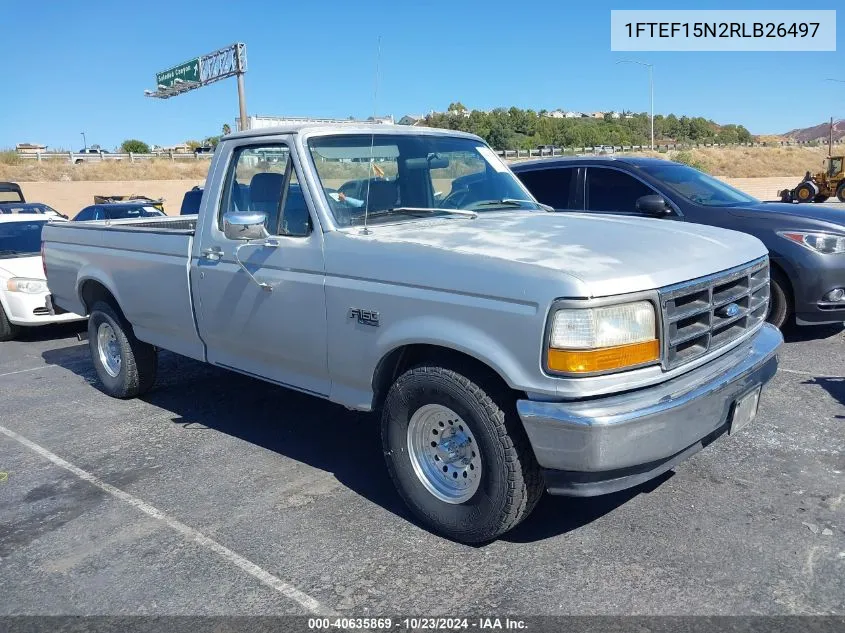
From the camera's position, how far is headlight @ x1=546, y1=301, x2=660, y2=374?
3051 millimetres

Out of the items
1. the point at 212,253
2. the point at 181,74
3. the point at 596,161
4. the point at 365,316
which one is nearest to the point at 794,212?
the point at 596,161

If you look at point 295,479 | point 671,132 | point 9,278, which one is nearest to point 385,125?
point 295,479

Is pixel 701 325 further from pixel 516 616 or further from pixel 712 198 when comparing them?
pixel 712 198

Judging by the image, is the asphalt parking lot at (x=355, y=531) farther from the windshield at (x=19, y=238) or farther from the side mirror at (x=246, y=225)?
the windshield at (x=19, y=238)

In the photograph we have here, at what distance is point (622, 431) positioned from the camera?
304cm

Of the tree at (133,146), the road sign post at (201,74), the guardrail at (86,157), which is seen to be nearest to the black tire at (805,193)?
the road sign post at (201,74)

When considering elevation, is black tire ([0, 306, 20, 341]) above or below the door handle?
below

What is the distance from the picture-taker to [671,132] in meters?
98.4

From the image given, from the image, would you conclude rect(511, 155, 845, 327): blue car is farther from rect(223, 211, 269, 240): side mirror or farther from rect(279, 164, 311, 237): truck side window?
rect(223, 211, 269, 240): side mirror

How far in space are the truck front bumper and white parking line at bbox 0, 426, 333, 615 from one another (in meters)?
1.18

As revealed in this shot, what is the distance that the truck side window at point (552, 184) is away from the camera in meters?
8.00

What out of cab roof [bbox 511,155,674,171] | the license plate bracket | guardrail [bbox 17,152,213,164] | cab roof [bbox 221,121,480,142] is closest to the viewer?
the license plate bracket

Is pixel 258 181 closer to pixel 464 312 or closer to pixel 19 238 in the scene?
pixel 464 312

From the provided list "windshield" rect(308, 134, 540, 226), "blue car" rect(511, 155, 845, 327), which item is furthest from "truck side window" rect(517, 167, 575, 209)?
"windshield" rect(308, 134, 540, 226)
